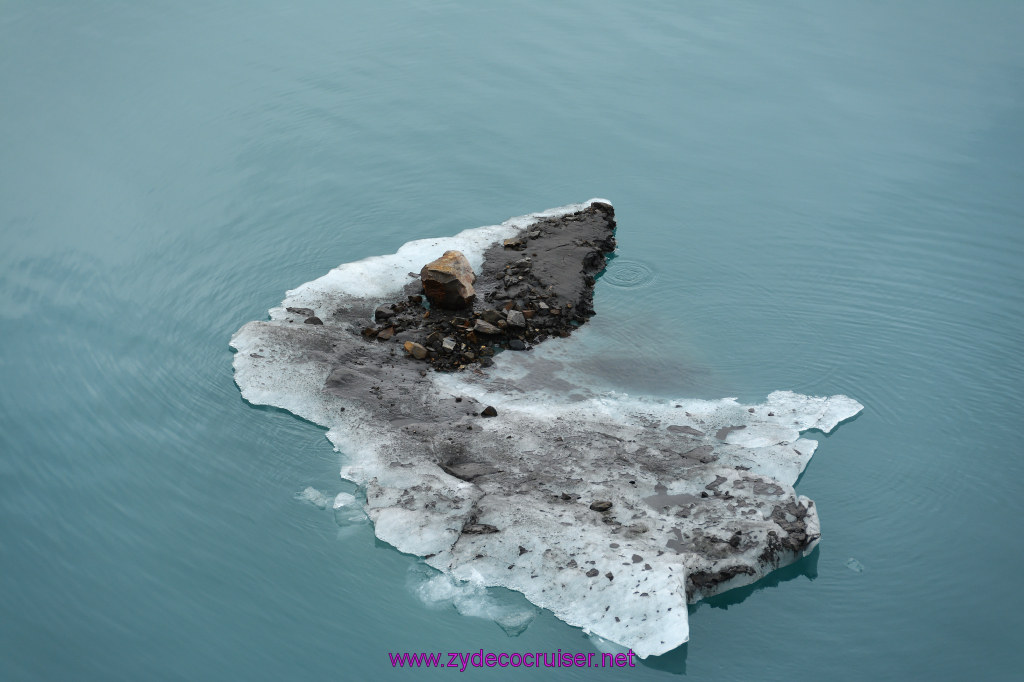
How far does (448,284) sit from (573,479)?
1.86m

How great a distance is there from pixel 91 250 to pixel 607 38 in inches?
246

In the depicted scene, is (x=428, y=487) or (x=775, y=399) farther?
(x=775, y=399)

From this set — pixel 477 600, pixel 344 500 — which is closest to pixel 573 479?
pixel 477 600

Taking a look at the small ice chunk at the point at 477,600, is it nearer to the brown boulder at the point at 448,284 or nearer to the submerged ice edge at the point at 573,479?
the submerged ice edge at the point at 573,479

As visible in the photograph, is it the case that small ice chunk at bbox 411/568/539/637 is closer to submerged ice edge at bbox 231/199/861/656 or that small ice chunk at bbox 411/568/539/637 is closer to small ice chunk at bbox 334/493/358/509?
submerged ice edge at bbox 231/199/861/656

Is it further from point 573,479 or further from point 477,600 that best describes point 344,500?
point 573,479

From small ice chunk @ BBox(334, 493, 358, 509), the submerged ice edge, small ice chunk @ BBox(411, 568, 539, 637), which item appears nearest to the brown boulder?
the submerged ice edge

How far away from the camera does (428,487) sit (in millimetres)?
5156

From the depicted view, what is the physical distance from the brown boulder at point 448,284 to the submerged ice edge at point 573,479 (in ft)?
2.16

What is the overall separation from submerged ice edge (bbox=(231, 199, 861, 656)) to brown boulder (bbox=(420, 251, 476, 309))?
659 mm

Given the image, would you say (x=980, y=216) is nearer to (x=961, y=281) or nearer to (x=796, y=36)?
(x=961, y=281)

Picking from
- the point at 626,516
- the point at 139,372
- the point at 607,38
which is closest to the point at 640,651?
the point at 626,516

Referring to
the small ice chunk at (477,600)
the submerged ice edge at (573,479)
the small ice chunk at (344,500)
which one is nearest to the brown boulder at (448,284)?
the submerged ice edge at (573,479)

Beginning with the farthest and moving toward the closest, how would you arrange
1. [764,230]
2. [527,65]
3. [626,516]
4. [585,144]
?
[527,65] → [585,144] → [764,230] → [626,516]
